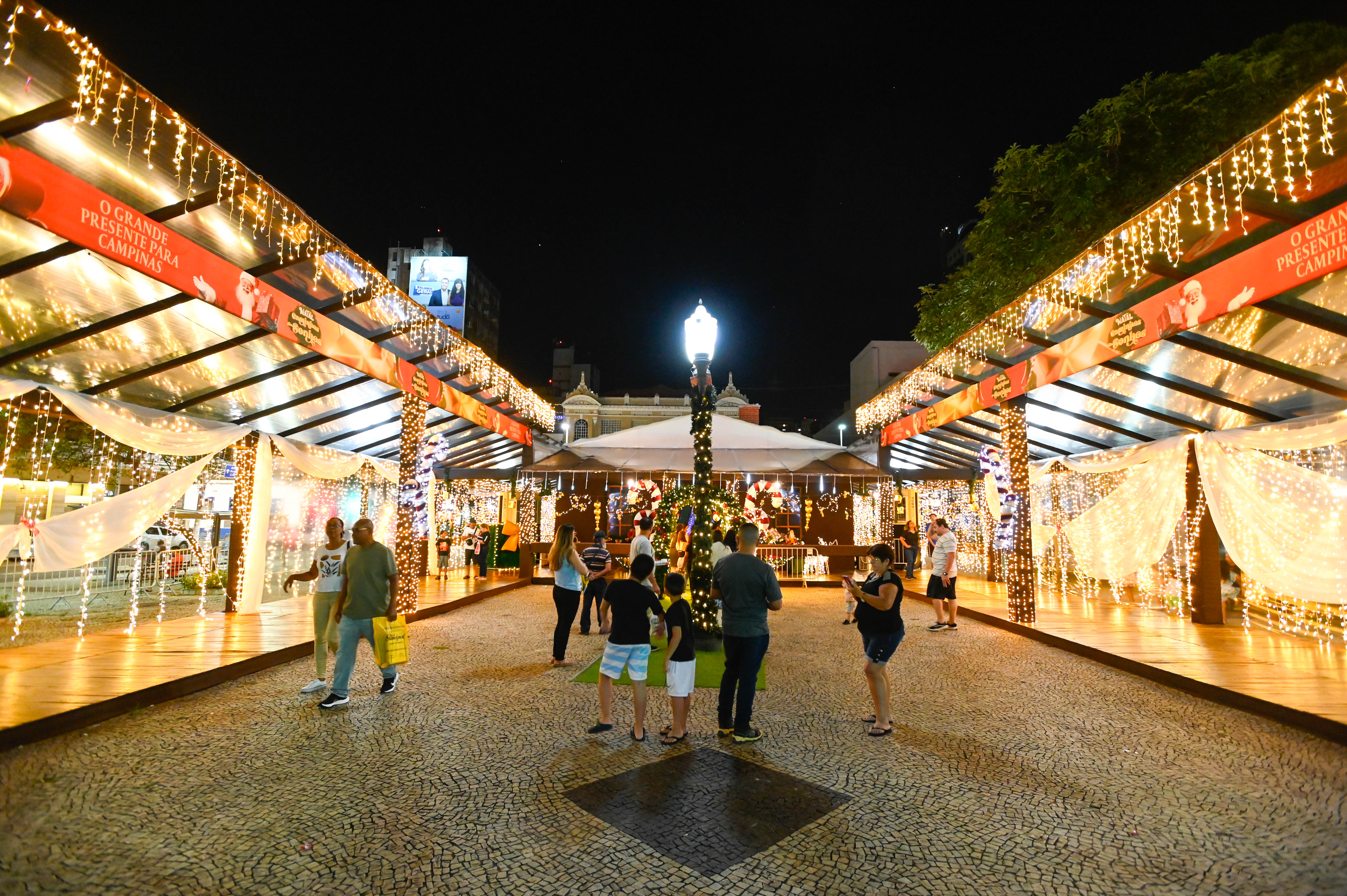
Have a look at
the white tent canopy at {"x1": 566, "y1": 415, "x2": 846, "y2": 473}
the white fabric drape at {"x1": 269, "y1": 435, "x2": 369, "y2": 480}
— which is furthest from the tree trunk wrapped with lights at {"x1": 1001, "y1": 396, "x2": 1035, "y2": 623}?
the white fabric drape at {"x1": 269, "y1": 435, "x2": 369, "y2": 480}

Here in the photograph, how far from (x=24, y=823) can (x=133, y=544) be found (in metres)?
12.0

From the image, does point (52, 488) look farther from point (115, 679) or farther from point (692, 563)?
point (692, 563)

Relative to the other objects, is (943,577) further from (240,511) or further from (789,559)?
(240,511)

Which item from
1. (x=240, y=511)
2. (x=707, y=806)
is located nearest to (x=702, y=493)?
(x=707, y=806)

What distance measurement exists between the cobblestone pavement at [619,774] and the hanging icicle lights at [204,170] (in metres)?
4.07

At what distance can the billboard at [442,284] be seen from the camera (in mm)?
40438

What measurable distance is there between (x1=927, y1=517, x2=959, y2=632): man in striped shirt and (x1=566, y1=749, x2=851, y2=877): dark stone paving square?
18.2 feet

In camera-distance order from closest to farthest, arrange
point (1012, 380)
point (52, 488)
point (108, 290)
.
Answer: point (108, 290), point (1012, 380), point (52, 488)

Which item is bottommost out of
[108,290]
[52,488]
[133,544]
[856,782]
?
[856,782]

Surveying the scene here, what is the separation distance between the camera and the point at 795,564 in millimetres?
14914

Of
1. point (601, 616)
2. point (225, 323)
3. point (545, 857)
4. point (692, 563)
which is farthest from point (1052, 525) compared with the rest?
point (225, 323)

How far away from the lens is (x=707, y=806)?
327cm

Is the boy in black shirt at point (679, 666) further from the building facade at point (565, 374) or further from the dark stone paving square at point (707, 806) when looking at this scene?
the building facade at point (565, 374)

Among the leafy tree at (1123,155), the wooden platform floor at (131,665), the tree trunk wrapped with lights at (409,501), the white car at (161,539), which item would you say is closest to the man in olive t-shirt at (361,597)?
the wooden platform floor at (131,665)
